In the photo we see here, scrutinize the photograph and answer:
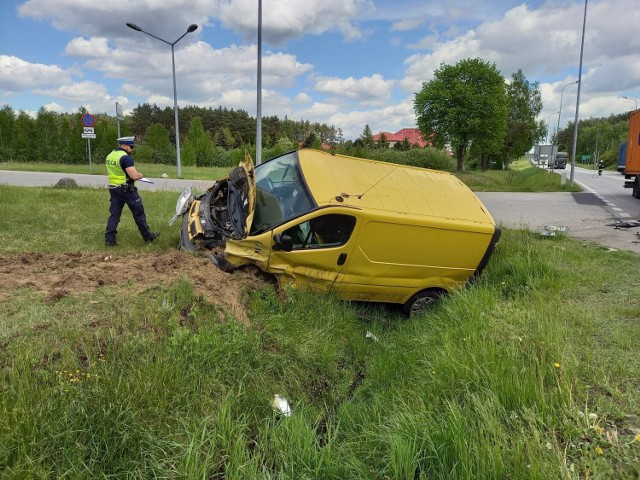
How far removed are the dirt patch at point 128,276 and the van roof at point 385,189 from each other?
1.33 m

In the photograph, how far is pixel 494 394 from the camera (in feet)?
9.25

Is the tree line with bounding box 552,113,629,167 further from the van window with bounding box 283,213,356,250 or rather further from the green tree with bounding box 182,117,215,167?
the van window with bounding box 283,213,356,250

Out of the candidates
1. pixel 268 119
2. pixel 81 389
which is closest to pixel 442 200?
pixel 81 389

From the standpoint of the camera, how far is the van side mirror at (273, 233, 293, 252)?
444 centimetres

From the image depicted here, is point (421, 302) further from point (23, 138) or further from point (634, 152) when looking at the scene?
point (23, 138)

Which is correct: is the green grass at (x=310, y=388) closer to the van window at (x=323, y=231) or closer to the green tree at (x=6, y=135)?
the van window at (x=323, y=231)

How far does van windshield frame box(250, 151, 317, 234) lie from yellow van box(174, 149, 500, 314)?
2 centimetres

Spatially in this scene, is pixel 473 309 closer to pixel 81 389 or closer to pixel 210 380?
pixel 210 380

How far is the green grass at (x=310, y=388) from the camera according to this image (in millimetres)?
2330

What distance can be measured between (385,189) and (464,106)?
32604 millimetres

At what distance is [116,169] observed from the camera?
6.79 m

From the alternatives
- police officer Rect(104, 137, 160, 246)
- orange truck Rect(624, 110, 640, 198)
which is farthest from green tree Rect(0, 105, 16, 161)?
orange truck Rect(624, 110, 640, 198)

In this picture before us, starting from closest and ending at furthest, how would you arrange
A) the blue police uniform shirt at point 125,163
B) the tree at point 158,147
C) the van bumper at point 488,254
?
the van bumper at point 488,254, the blue police uniform shirt at point 125,163, the tree at point 158,147

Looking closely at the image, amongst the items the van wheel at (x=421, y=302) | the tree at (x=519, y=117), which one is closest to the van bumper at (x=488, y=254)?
the van wheel at (x=421, y=302)
